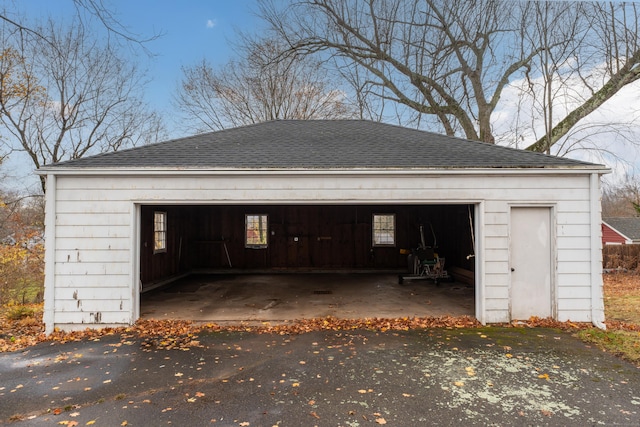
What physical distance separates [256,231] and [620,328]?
990 centimetres

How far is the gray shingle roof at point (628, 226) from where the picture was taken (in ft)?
74.1

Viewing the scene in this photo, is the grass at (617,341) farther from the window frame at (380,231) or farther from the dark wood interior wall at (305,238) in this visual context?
the window frame at (380,231)

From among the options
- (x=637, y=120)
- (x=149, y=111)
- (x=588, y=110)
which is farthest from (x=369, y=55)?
(x=149, y=111)

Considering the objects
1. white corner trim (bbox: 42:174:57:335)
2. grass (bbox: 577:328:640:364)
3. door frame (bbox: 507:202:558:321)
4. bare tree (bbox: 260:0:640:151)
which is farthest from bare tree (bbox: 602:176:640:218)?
white corner trim (bbox: 42:174:57:335)

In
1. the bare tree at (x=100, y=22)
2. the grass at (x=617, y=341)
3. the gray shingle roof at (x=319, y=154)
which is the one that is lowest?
the grass at (x=617, y=341)

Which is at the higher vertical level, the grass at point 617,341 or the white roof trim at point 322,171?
the white roof trim at point 322,171

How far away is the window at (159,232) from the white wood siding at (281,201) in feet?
12.8

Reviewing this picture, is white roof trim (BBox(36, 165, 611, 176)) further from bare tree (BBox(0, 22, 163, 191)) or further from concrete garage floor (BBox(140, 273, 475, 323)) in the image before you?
bare tree (BBox(0, 22, 163, 191))

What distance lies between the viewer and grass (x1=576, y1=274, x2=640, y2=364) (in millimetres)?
4859

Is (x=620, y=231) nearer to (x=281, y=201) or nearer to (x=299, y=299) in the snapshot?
(x=299, y=299)

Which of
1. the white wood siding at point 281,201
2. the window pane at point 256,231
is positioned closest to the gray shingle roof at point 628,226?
the white wood siding at point 281,201

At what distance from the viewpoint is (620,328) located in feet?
19.7

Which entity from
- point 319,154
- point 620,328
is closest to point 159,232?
point 319,154

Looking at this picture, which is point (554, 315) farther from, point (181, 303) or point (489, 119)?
point (489, 119)
